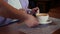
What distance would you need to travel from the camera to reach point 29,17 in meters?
0.94

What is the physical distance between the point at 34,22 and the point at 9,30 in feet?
0.61

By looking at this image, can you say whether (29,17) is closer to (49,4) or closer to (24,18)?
(24,18)

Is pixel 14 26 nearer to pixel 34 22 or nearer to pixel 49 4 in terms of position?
pixel 34 22

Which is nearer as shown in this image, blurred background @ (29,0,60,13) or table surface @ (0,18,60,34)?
table surface @ (0,18,60,34)

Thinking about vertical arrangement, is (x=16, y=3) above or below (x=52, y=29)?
above

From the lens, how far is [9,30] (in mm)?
1021

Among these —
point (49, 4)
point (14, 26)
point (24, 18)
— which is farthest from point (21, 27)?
point (49, 4)

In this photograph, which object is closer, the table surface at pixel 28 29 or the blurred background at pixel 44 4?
the table surface at pixel 28 29


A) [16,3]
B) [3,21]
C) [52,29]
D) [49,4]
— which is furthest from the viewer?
[49,4]

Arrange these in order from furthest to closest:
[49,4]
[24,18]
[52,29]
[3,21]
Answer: [49,4] → [3,21] → [52,29] → [24,18]

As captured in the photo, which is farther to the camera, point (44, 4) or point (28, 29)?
point (44, 4)

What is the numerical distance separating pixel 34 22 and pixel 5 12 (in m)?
0.18

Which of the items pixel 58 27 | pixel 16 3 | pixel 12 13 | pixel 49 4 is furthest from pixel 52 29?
pixel 49 4

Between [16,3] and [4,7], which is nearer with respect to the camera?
[4,7]
